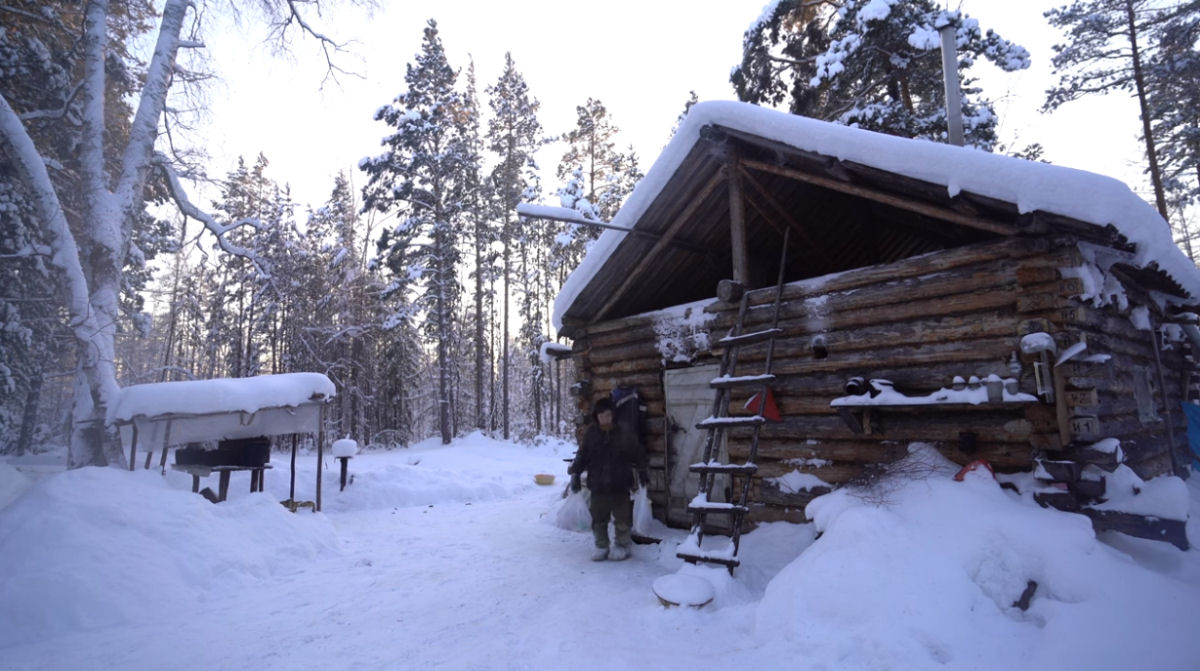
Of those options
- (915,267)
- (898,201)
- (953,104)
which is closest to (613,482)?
(915,267)

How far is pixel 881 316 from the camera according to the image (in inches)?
265

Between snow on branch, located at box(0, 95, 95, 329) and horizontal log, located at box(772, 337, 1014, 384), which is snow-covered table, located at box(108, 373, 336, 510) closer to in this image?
snow on branch, located at box(0, 95, 95, 329)

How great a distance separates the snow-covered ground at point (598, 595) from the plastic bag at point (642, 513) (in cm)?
69

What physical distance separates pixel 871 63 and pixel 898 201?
9.64 m

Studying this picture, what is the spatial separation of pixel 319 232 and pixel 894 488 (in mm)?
34303

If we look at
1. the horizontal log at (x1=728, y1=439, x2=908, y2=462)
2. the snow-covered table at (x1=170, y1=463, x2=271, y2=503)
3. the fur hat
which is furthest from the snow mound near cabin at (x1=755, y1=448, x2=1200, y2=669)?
the snow-covered table at (x1=170, y1=463, x2=271, y2=503)

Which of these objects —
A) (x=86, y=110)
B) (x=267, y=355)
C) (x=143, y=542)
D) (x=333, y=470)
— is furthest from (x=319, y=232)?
(x=143, y=542)

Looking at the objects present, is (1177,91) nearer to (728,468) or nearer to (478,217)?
(728,468)

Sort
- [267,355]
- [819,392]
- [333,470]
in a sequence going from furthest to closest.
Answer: [267,355] < [333,470] < [819,392]

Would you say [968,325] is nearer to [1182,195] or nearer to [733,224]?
[733,224]

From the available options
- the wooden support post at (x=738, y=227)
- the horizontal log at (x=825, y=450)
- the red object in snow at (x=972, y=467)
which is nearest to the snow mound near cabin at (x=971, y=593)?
the red object in snow at (x=972, y=467)

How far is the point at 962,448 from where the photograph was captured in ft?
19.5

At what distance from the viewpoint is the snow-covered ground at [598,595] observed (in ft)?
13.0

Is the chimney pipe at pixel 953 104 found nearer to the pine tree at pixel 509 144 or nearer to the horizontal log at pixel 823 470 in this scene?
the horizontal log at pixel 823 470
